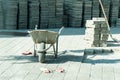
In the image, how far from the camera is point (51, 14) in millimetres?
16422

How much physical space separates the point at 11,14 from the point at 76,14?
300 cm

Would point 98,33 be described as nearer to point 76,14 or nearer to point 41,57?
point 41,57

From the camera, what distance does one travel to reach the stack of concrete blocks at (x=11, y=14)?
52.4ft

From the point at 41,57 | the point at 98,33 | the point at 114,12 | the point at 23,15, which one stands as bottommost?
the point at 41,57

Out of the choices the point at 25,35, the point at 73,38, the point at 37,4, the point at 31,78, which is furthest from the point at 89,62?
the point at 37,4

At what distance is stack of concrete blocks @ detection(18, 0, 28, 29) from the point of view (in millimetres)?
16203

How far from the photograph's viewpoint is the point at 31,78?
804 centimetres

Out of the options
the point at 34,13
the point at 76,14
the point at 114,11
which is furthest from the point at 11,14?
the point at 114,11

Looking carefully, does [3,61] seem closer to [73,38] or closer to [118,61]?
[118,61]

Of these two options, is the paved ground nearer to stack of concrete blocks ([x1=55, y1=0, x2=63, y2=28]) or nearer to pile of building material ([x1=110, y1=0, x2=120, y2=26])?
stack of concrete blocks ([x1=55, y1=0, x2=63, y2=28])

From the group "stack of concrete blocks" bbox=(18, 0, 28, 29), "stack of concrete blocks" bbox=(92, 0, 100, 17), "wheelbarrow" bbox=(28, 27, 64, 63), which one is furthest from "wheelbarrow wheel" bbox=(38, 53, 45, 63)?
"stack of concrete blocks" bbox=(92, 0, 100, 17)

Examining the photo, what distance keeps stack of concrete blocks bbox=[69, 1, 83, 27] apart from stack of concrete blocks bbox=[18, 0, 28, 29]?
2.10 metres

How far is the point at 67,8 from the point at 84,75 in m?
8.71

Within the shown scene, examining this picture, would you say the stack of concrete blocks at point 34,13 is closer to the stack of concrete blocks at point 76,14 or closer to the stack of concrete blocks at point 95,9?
the stack of concrete blocks at point 76,14
